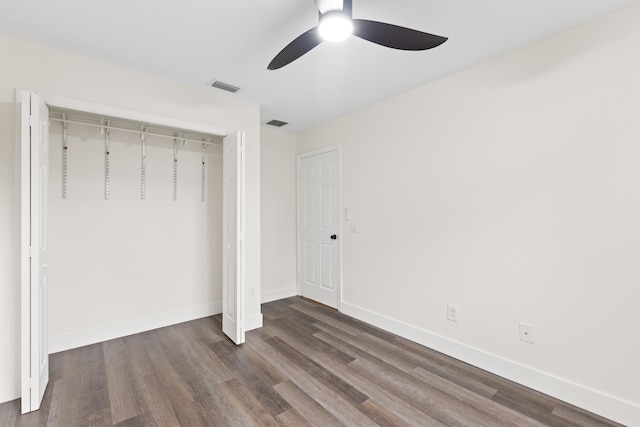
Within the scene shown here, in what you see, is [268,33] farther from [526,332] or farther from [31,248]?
[526,332]

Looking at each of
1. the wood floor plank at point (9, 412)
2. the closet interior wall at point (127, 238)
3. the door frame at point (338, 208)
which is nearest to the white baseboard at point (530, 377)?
the door frame at point (338, 208)

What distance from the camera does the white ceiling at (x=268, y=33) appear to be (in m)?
1.76

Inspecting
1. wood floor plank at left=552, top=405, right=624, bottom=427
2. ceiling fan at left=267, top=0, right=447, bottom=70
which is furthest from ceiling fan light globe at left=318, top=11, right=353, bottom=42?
wood floor plank at left=552, top=405, right=624, bottom=427

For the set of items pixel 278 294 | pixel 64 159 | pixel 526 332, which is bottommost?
pixel 278 294

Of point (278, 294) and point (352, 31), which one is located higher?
point (352, 31)

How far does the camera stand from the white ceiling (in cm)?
176

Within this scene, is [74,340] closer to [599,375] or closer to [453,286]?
[453,286]

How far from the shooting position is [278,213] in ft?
14.1

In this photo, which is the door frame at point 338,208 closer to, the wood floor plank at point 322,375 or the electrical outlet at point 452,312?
the wood floor plank at point 322,375

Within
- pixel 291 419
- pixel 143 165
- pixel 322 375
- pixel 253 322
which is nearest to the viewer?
pixel 291 419

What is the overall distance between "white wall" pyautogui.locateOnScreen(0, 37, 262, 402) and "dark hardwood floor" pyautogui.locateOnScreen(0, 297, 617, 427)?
1.62 ft

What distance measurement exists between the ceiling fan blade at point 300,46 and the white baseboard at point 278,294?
309 cm

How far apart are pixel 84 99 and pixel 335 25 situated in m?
2.16

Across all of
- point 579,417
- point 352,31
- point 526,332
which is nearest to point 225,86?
point 352,31
